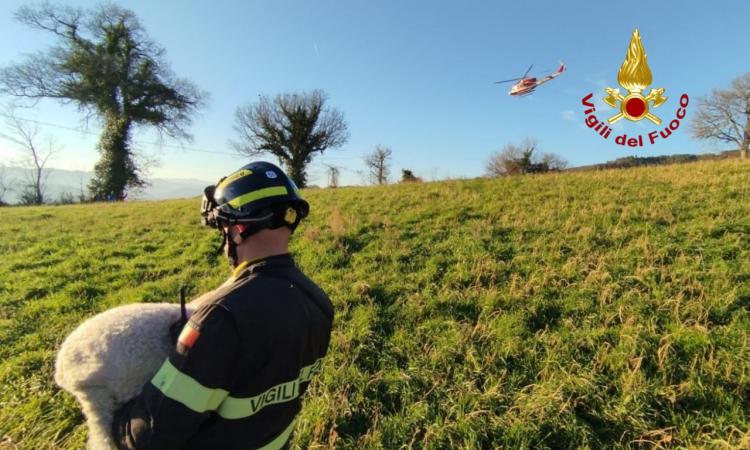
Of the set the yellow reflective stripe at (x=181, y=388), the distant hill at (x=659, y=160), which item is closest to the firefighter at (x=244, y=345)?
the yellow reflective stripe at (x=181, y=388)

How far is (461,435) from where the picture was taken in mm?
3729

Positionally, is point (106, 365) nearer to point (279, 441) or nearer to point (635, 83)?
point (279, 441)

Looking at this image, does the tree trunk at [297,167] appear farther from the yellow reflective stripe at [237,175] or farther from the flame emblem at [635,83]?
the yellow reflective stripe at [237,175]

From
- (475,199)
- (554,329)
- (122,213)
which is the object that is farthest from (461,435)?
(122,213)

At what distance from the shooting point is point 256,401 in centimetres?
179

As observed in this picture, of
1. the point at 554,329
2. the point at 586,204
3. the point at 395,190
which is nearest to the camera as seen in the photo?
the point at 554,329

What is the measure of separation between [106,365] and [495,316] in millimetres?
4812

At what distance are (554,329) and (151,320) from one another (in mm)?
4812

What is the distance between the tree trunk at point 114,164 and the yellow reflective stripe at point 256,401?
126 feet

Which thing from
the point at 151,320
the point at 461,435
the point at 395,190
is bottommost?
the point at 461,435

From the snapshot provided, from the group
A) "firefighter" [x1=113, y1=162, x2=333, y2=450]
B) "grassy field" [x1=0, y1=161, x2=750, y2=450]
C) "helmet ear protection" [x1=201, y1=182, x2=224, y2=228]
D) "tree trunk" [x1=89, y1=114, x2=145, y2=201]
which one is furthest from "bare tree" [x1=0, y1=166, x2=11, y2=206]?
"firefighter" [x1=113, y1=162, x2=333, y2=450]

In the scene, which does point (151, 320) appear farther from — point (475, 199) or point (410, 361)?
point (475, 199)

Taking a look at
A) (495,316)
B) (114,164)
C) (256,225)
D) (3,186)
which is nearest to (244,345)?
(256,225)

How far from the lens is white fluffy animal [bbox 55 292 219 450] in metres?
1.68
